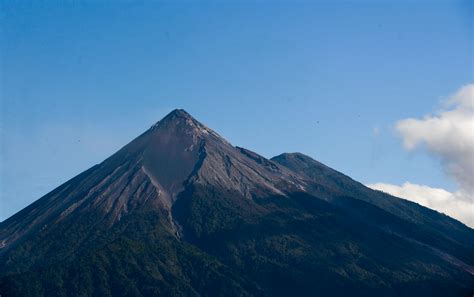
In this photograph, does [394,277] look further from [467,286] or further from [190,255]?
[190,255]

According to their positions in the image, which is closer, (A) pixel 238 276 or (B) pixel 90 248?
(A) pixel 238 276

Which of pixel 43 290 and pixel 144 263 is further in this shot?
pixel 144 263

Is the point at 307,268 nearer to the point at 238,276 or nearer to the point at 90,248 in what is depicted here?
the point at 238,276

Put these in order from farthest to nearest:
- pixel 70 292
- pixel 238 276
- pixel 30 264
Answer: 1. pixel 30 264
2. pixel 238 276
3. pixel 70 292

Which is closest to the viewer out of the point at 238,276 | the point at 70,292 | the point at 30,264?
the point at 70,292

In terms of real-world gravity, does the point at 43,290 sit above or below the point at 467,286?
below

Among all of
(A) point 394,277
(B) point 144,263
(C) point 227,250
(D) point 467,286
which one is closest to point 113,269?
(B) point 144,263

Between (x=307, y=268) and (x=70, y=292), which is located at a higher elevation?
(x=307, y=268)

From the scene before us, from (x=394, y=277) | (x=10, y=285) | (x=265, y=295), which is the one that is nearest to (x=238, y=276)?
(x=265, y=295)

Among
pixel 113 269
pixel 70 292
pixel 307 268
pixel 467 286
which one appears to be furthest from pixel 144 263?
pixel 467 286
